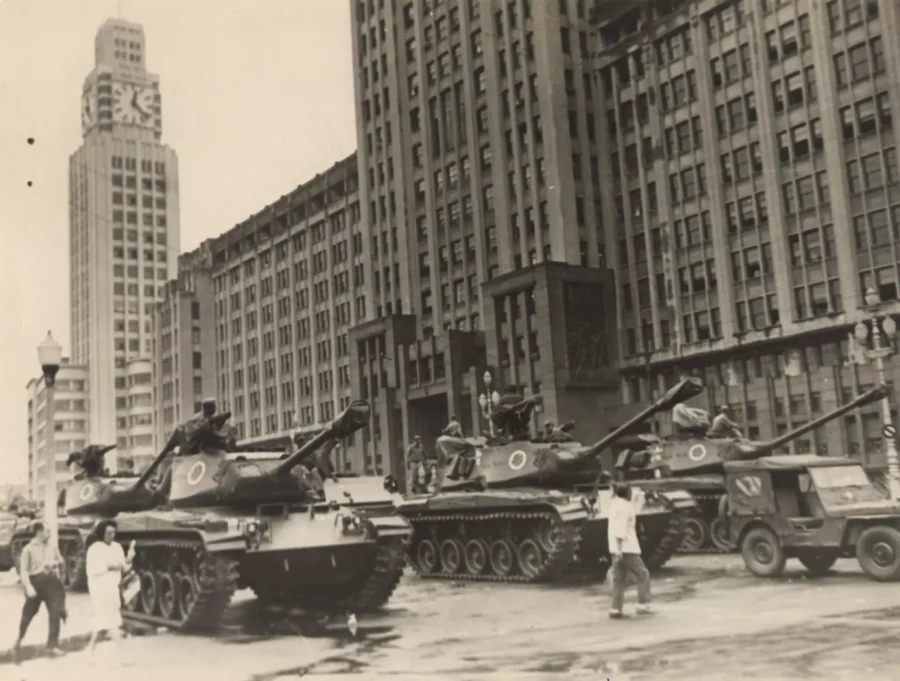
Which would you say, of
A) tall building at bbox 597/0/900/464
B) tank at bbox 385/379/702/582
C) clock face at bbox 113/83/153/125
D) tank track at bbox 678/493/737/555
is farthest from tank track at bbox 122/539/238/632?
tall building at bbox 597/0/900/464

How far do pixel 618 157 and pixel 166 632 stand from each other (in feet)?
146

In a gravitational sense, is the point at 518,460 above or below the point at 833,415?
below

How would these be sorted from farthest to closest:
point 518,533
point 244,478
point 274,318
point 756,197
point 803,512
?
point 274,318, point 756,197, point 518,533, point 803,512, point 244,478

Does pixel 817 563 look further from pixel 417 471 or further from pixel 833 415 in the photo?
pixel 417 471

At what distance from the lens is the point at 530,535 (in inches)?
718

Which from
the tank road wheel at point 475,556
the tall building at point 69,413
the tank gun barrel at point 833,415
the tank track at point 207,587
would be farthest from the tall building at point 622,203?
the tank track at point 207,587

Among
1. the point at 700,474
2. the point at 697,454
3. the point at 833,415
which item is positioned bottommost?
the point at 700,474

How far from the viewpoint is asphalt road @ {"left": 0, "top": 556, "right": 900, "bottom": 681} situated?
1049cm

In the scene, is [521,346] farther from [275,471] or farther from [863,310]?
[275,471]

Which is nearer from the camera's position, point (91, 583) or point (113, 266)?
point (91, 583)

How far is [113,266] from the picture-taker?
69.4 meters

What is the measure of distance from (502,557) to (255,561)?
238 inches

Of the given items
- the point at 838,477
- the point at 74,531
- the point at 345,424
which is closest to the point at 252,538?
the point at 345,424

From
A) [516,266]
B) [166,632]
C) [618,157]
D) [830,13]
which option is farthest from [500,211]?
[166,632]
